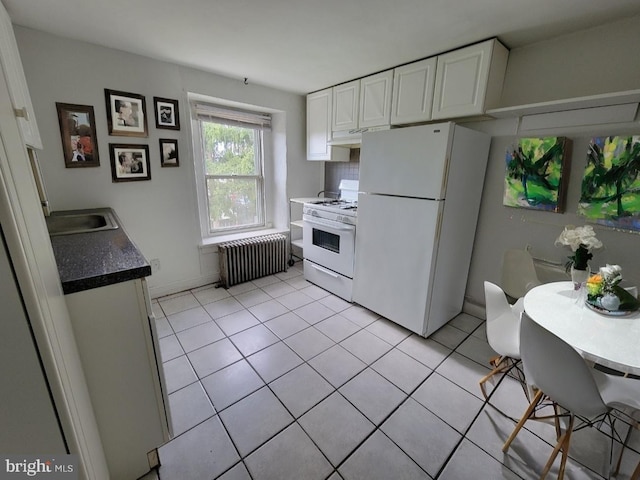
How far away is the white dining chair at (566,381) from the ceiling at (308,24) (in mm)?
1801

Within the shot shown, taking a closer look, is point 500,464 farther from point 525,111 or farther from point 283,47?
point 283,47

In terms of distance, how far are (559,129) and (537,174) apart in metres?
0.33

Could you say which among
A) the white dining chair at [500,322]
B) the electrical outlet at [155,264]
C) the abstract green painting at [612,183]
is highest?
the abstract green painting at [612,183]

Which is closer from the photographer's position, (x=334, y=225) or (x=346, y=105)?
(x=334, y=225)

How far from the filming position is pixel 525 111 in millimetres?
1956

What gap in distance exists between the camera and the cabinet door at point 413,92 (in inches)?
86.7

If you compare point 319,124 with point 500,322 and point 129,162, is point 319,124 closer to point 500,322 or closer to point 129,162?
point 129,162

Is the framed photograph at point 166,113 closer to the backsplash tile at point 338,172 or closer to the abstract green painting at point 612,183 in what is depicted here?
the backsplash tile at point 338,172

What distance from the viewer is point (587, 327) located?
4.11 feet

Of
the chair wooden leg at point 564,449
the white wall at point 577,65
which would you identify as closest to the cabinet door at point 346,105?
the white wall at point 577,65

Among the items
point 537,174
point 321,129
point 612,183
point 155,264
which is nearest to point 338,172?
point 321,129

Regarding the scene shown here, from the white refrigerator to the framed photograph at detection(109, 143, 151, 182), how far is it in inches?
80.1

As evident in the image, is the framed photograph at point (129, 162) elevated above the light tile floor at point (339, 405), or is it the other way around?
the framed photograph at point (129, 162)

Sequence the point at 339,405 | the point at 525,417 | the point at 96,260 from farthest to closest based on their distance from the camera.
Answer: the point at 339,405 → the point at 525,417 → the point at 96,260
